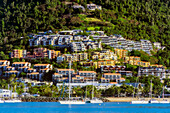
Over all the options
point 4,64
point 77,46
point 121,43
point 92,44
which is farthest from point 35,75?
point 121,43

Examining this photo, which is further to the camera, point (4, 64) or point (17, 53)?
point (17, 53)

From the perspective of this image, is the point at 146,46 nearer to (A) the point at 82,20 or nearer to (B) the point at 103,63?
(A) the point at 82,20

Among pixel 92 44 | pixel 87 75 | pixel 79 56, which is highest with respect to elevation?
pixel 92 44

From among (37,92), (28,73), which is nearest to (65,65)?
(28,73)

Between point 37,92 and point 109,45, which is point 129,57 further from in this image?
point 37,92

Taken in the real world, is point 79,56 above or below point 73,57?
above

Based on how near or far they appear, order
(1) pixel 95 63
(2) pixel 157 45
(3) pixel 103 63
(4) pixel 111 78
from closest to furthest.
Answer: (4) pixel 111 78
(1) pixel 95 63
(3) pixel 103 63
(2) pixel 157 45

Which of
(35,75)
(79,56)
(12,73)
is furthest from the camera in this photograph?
(79,56)

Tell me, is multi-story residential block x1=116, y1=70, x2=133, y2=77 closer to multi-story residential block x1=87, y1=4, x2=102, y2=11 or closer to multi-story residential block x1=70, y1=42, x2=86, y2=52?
multi-story residential block x1=70, y1=42, x2=86, y2=52
